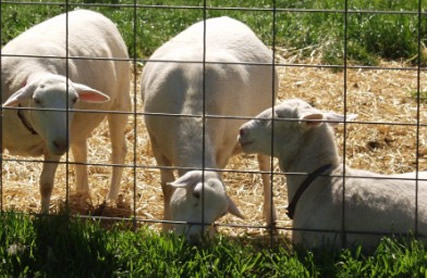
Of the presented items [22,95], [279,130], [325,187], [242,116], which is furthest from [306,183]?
[22,95]

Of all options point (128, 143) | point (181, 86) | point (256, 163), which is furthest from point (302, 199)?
point (128, 143)

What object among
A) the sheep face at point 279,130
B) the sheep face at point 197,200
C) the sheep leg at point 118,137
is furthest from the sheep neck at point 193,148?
the sheep leg at point 118,137

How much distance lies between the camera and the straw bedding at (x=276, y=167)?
8797mm

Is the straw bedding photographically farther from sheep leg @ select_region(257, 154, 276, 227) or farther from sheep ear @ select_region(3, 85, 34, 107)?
sheep ear @ select_region(3, 85, 34, 107)

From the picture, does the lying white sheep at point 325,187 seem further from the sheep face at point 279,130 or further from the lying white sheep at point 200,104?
the lying white sheep at point 200,104

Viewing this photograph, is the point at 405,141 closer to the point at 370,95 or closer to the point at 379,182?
the point at 370,95

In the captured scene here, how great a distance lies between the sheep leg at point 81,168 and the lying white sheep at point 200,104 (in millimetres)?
961

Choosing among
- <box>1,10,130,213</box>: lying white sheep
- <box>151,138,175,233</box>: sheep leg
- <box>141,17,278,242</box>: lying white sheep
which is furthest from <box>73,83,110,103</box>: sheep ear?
<box>151,138,175,233</box>: sheep leg

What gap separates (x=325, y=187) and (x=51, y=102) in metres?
1.95

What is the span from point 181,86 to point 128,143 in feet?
7.97

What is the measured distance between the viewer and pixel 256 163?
31.9 ft

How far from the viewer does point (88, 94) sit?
7676 millimetres

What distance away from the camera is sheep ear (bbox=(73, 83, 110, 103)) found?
7.62m

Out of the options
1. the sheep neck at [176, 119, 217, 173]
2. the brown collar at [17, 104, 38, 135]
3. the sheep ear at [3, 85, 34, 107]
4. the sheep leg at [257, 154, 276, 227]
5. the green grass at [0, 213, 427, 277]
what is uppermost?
the sheep ear at [3, 85, 34, 107]
